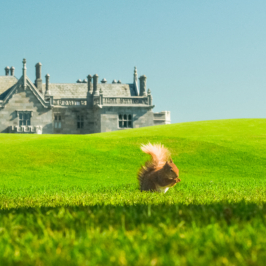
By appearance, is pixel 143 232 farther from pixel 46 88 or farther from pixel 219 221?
pixel 46 88

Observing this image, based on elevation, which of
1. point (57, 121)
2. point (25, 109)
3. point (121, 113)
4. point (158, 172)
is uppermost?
point (25, 109)

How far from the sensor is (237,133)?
27688 millimetres

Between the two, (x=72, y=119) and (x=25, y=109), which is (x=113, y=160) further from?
(x=72, y=119)

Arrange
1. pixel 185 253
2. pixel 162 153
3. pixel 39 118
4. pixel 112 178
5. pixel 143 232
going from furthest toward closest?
pixel 39 118 → pixel 112 178 → pixel 162 153 → pixel 143 232 → pixel 185 253

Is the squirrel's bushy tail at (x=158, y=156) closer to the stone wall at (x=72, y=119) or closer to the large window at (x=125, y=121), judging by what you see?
the large window at (x=125, y=121)

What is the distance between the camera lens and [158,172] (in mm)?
8289

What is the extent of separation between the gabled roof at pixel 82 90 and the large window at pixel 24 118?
648 cm

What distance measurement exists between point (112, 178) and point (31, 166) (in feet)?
14.1

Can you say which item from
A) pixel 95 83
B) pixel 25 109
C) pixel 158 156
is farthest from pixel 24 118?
pixel 158 156

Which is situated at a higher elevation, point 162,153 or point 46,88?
point 46,88

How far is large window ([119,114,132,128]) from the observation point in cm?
4981

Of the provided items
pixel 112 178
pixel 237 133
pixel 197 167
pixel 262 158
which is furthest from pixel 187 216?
pixel 237 133

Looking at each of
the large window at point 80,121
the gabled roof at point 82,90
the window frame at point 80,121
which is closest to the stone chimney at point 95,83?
the gabled roof at point 82,90

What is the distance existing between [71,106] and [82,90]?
526 cm
